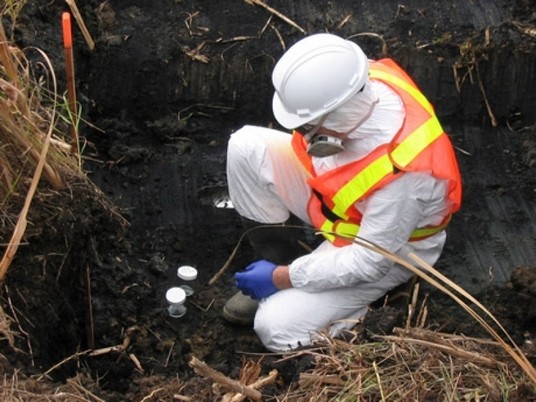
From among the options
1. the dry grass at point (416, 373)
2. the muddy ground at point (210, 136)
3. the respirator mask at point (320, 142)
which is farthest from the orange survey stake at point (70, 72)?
the dry grass at point (416, 373)

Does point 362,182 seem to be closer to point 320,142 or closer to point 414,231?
point 320,142

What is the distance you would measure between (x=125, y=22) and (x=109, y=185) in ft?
3.01

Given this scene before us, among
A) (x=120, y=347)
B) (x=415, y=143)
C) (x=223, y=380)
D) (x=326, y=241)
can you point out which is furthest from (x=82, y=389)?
(x=415, y=143)

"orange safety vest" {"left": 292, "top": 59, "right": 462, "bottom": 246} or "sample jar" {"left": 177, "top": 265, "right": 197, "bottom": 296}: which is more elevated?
"orange safety vest" {"left": 292, "top": 59, "right": 462, "bottom": 246}

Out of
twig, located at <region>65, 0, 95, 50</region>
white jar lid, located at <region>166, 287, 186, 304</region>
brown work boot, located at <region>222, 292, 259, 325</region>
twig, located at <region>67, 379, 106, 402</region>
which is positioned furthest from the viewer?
twig, located at <region>65, 0, 95, 50</region>

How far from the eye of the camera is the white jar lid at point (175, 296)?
3842 millimetres

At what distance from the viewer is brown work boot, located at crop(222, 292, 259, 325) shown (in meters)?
3.95

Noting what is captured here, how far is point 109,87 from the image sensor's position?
466 centimetres

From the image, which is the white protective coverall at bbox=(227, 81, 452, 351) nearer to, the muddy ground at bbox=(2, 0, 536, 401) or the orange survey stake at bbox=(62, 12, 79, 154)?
the muddy ground at bbox=(2, 0, 536, 401)

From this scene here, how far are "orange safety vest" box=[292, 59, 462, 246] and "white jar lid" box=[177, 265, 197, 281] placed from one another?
27.5 inches

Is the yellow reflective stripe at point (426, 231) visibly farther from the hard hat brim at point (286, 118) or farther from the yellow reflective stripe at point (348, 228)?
the hard hat brim at point (286, 118)

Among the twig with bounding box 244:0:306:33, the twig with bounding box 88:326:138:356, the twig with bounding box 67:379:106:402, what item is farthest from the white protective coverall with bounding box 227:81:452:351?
the twig with bounding box 244:0:306:33

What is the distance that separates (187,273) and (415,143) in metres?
1.24

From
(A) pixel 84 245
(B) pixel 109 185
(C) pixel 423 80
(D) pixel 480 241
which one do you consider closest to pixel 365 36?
(C) pixel 423 80
